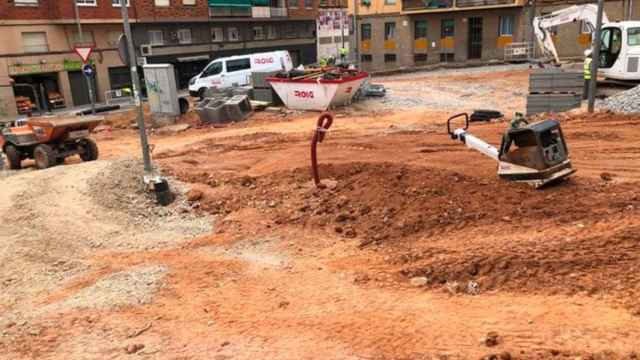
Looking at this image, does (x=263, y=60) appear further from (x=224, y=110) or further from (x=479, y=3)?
(x=479, y=3)

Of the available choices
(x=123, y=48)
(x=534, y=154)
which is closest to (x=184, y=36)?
(x=123, y=48)

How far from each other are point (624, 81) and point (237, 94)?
45.6ft

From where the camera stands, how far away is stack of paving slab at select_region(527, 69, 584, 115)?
17578 millimetres

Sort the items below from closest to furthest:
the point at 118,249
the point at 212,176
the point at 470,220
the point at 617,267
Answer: the point at 617,267 → the point at 470,220 → the point at 118,249 → the point at 212,176

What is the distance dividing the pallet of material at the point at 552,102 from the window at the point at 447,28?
2797cm

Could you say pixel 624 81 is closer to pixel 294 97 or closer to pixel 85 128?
pixel 294 97

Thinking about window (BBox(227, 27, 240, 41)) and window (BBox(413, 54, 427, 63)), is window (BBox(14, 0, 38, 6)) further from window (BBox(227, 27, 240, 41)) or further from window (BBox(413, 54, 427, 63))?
window (BBox(413, 54, 427, 63))

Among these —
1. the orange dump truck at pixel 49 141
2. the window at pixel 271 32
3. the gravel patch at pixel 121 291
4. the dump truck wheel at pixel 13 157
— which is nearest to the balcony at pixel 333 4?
the window at pixel 271 32

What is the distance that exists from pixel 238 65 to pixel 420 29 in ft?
71.6

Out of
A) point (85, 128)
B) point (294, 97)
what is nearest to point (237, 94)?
point (294, 97)

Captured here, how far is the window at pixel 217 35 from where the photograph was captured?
137 ft

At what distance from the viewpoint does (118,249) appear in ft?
26.8

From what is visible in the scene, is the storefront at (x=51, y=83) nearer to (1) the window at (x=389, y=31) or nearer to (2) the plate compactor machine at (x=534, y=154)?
(1) the window at (x=389, y=31)

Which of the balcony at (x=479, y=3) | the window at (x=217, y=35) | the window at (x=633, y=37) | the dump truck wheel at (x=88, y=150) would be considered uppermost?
the balcony at (x=479, y=3)
